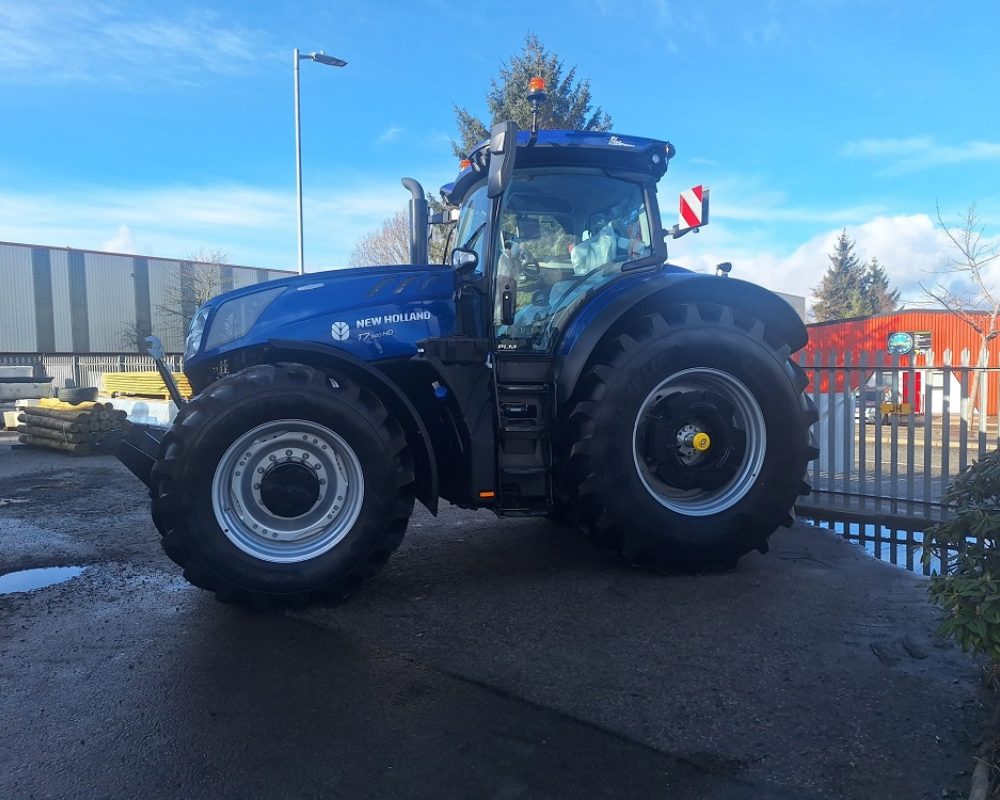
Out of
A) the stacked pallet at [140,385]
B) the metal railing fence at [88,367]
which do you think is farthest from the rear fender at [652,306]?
the metal railing fence at [88,367]

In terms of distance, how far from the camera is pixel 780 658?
334 cm

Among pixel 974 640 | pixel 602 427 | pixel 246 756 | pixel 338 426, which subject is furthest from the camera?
pixel 602 427

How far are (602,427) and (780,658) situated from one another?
148 cm

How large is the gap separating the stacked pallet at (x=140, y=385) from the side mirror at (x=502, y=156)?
10.4m

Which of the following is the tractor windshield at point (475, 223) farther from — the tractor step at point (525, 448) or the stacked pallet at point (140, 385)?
the stacked pallet at point (140, 385)

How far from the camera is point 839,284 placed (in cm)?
5894

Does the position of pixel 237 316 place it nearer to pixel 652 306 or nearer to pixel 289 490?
pixel 289 490

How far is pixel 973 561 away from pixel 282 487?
10.2 feet

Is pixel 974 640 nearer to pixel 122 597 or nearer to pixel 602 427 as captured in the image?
pixel 602 427

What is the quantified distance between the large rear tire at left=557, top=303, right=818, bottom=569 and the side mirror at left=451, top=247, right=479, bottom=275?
92 cm

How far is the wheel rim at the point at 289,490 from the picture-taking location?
391 cm

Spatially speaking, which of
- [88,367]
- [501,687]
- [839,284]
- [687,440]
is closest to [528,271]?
[687,440]

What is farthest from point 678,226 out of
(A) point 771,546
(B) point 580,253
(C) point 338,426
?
(C) point 338,426

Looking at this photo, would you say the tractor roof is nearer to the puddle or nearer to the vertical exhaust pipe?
the vertical exhaust pipe
